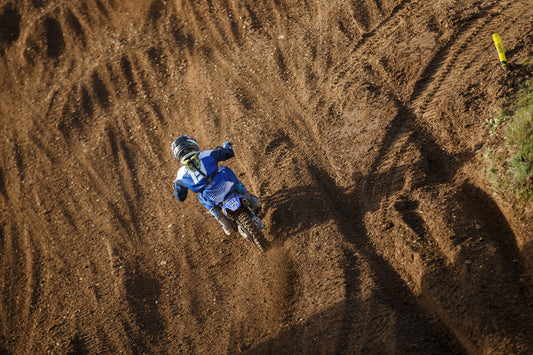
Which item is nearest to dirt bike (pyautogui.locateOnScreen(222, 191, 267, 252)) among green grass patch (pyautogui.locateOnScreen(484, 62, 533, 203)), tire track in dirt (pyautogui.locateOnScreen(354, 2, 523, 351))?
tire track in dirt (pyautogui.locateOnScreen(354, 2, 523, 351))

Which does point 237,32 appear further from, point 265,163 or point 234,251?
point 234,251

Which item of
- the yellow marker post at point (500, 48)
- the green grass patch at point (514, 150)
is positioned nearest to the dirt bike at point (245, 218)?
the green grass patch at point (514, 150)

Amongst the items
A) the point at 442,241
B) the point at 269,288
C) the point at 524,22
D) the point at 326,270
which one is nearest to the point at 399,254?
the point at 442,241

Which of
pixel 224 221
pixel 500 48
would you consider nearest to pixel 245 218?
pixel 224 221

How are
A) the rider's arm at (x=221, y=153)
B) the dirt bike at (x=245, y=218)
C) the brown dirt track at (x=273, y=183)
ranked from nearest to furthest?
1. the brown dirt track at (x=273, y=183)
2. the dirt bike at (x=245, y=218)
3. the rider's arm at (x=221, y=153)

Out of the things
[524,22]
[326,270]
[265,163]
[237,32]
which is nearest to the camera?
[326,270]

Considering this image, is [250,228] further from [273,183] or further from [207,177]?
[273,183]

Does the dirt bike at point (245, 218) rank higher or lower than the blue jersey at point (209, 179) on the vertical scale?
lower

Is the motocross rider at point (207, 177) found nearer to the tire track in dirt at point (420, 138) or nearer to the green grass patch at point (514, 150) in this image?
the tire track in dirt at point (420, 138)
